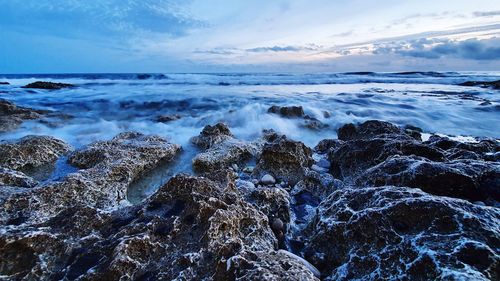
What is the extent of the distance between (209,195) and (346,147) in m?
2.87

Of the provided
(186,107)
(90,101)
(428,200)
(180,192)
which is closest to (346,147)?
(428,200)

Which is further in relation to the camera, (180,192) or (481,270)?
(180,192)

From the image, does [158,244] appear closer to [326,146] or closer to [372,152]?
[372,152]

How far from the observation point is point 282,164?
478 centimetres

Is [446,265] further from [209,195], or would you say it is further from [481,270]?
[209,195]

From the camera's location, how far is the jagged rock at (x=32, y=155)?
490 cm

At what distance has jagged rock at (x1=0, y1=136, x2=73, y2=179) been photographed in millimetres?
4902

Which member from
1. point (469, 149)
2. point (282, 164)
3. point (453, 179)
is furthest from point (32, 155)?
point (469, 149)

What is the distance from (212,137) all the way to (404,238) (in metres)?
4.91

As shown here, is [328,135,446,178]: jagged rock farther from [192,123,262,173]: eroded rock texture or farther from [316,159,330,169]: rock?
[192,123,262,173]: eroded rock texture

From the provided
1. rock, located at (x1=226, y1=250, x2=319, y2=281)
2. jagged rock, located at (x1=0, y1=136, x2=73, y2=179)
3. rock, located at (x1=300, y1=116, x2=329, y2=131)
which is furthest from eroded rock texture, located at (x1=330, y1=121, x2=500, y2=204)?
jagged rock, located at (x1=0, y1=136, x2=73, y2=179)

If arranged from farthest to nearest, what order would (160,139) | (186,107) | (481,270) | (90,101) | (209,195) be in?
(90,101) < (186,107) < (160,139) < (209,195) < (481,270)

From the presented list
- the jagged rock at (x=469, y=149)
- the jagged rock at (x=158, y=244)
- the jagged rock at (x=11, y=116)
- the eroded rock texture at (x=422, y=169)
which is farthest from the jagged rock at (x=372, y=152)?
the jagged rock at (x=11, y=116)

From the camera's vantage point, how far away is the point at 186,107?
13.8 meters
